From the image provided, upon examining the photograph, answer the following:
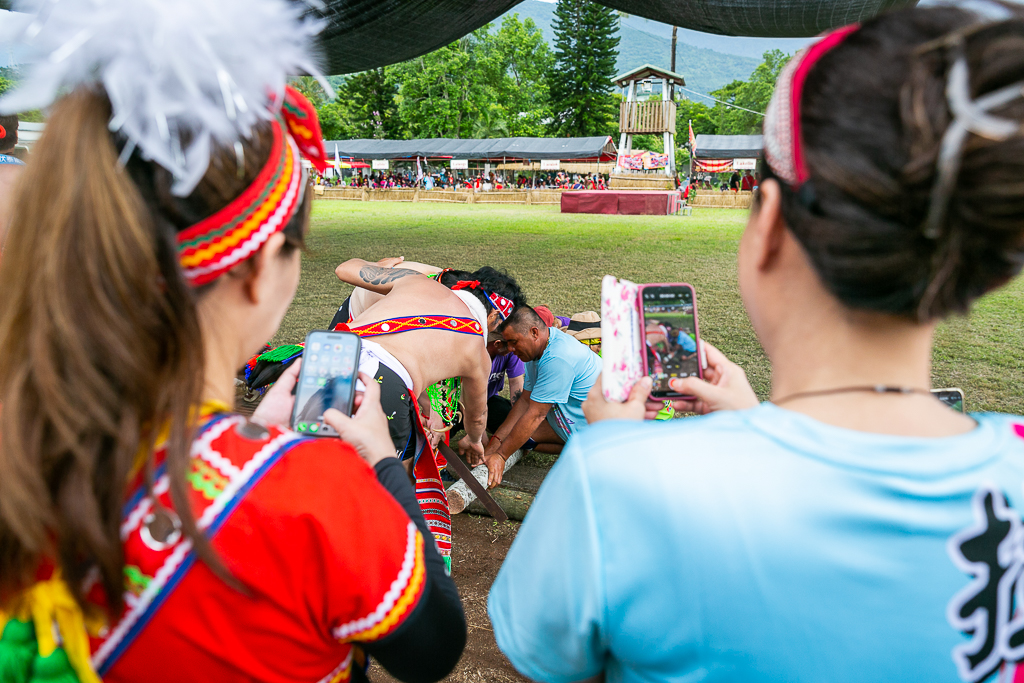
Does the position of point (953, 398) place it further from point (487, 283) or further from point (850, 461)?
point (487, 283)

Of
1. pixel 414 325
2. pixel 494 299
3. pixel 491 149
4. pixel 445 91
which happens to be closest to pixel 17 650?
pixel 414 325

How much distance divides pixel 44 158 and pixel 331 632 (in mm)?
800

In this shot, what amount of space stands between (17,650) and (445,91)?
154ft

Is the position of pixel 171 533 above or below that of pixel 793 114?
below

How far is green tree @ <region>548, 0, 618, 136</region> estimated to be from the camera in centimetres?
4928

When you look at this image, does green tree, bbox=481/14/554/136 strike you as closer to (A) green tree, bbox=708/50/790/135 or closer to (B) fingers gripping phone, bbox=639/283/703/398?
(A) green tree, bbox=708/50/790/135

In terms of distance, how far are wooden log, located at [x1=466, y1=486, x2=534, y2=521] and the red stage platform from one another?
65.0ft

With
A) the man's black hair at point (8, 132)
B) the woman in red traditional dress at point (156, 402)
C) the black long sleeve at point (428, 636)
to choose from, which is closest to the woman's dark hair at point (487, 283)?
the man's black hair at point (8, 132)

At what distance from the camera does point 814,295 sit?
2.87 ft

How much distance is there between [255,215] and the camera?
3.07 ft

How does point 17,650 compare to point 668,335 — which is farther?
point 668,335

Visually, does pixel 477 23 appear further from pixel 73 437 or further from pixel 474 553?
pixel 73 437

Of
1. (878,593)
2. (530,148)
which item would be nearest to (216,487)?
(878,593)

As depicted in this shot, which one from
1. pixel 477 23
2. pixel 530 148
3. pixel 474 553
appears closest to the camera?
pixel 474 553
